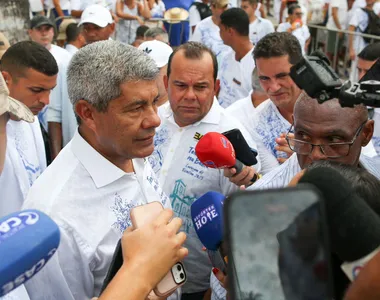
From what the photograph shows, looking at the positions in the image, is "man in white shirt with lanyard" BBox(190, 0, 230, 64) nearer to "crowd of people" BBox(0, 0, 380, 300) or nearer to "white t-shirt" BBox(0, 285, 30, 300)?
"crowd of people" BBox(0, 0, 380, 300)

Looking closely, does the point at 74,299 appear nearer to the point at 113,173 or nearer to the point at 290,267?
the point at 113,173

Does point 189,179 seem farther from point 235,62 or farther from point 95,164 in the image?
point 235,62

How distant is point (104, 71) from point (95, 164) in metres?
0.40

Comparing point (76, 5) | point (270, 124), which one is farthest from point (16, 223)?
point (76, 5)

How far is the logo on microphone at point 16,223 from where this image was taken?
1.13m

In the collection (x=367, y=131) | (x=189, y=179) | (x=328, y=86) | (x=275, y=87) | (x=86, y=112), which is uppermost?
(x=328, y=86)

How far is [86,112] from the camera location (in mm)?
2301

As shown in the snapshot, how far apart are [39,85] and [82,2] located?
6.60 m

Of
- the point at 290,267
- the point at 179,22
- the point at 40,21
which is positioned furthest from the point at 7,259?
the point at 179,22

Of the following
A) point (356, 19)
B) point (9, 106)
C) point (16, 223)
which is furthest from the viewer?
point (356, 19)

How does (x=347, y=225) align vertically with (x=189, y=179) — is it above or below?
above

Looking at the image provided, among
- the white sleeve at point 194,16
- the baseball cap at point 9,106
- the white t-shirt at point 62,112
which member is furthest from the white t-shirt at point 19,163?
the white sleeve at point 194,16

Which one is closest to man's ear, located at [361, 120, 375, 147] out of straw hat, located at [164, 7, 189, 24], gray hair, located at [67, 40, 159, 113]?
gray hair, located at [67, 40, 159, 113]

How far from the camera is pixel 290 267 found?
967mm
